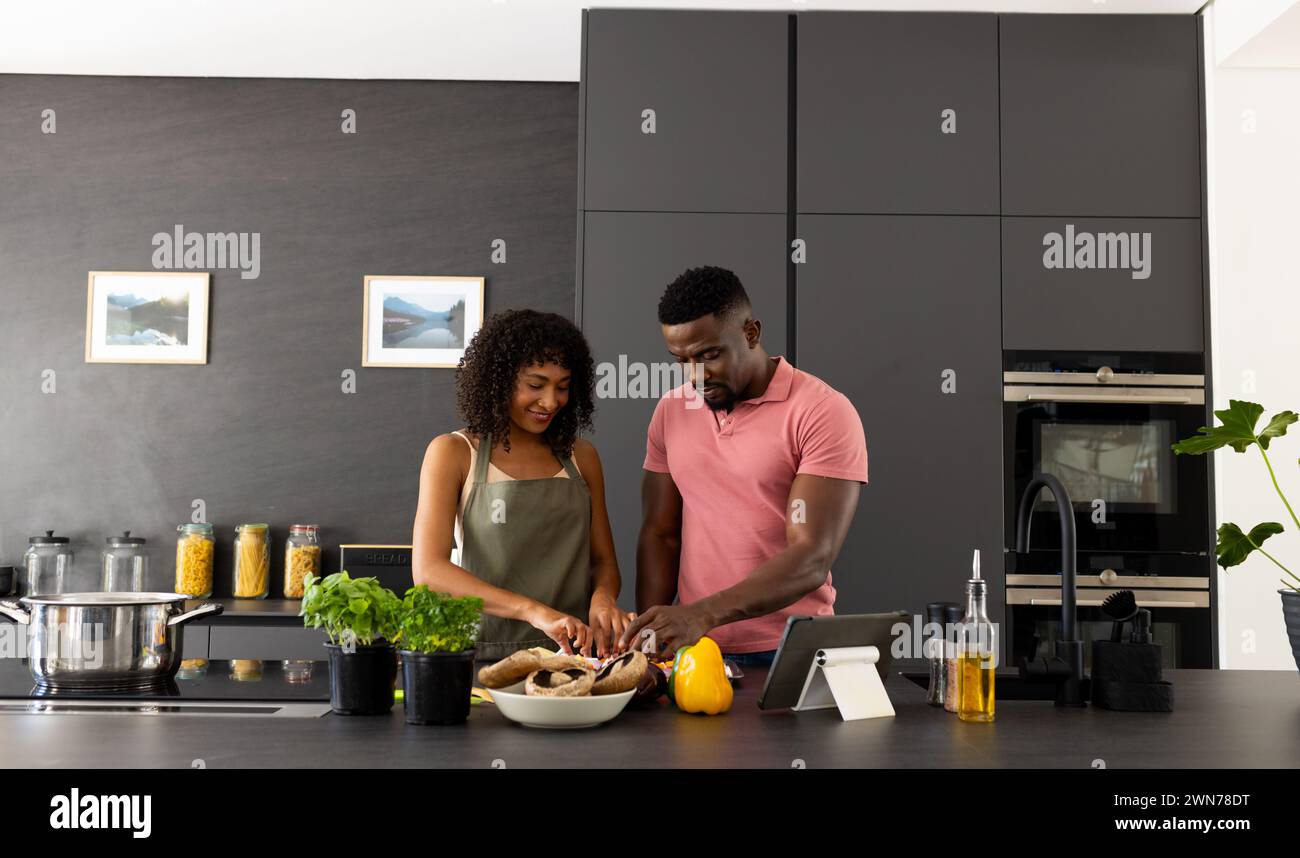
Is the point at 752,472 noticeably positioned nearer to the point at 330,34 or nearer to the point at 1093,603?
the point at 1093,603

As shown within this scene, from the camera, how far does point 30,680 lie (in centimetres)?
165

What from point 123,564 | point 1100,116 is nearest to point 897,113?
point 1100,116

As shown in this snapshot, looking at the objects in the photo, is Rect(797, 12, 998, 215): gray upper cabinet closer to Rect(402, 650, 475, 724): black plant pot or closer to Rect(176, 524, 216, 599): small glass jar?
Rect(402, 650, 475, 724): black plant pot

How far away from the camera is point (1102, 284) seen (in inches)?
121

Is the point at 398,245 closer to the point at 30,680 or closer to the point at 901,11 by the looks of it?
the point at 901,11

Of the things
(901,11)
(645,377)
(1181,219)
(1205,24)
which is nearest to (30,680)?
(645,377)

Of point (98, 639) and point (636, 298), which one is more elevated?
point (636, 298)

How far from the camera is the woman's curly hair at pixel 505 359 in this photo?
7.23 feet

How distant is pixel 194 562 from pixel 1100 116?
3215 mm

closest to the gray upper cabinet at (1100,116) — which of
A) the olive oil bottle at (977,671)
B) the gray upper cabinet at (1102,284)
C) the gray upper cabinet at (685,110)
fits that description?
the gray upper cabinet at (1102,284)

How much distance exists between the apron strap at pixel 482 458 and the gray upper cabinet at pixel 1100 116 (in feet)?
5.84

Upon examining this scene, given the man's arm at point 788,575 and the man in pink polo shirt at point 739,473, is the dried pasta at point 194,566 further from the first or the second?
the man's arm at point 788,575

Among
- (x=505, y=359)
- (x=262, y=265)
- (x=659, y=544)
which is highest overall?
(x=262, y=265)

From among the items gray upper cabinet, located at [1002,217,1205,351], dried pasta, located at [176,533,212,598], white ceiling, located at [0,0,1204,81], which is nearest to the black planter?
gray upper cabinet, located at [1002,217,1205,351]
